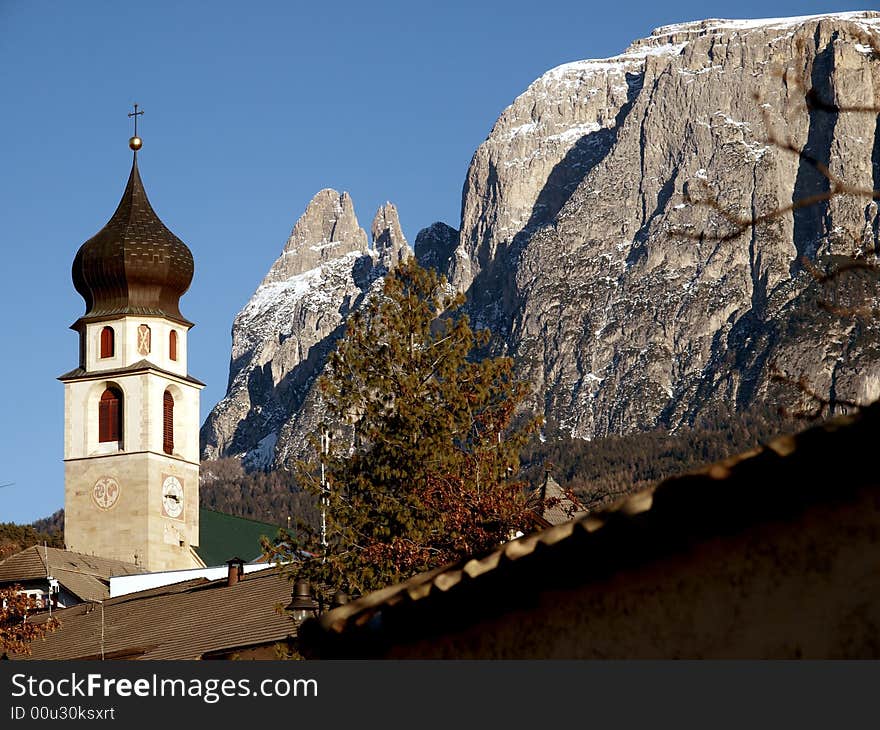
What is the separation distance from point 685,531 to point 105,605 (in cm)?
4306

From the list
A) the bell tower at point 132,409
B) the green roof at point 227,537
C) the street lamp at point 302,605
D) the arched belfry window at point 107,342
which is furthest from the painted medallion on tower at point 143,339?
the street lamp at point 302,605

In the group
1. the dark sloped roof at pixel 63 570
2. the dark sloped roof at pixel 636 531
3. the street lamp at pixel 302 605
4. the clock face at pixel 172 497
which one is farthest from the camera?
the clock face at pixel 172 497

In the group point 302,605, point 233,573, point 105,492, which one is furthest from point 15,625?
point 105,492

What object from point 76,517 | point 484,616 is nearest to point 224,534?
point 76,517

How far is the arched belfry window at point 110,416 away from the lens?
7819cm

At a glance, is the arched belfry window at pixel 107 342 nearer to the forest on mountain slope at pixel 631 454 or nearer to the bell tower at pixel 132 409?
the bell tower at pixel 132 409

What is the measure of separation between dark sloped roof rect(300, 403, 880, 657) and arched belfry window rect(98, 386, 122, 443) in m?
70.2

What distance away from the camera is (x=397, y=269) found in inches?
952

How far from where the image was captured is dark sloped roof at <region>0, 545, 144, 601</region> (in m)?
62.7

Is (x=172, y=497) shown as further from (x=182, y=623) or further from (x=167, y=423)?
(x=182, y=623)

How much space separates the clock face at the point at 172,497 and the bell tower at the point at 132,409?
0.05 m

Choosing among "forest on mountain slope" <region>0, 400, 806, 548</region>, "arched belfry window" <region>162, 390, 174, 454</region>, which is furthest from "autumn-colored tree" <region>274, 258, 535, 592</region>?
"forest on mountain slope" <region>0, 400, 806, 548</region>

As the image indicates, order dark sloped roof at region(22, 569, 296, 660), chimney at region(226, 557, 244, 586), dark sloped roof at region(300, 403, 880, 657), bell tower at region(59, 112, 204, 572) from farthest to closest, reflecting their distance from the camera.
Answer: bell tower at region(59, 112, 204, 572) → chimney at region(226, 557, 244, 586) → dark sloped roof at region(22, 569, 296, 660) → dark sloped roof at region(300, 403, 880, 657)

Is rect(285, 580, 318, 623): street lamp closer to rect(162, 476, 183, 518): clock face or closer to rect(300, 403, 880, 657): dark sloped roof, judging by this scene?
rect(300, 403, 880, 657): dark sloped roof
